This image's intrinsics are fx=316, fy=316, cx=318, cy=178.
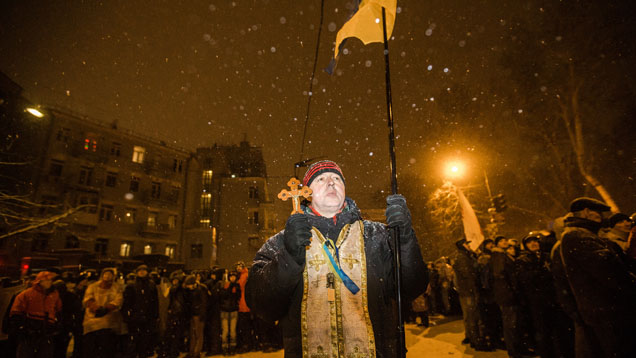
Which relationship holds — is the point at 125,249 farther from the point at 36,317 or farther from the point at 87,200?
the point at 36,317

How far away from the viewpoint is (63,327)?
7.38 m

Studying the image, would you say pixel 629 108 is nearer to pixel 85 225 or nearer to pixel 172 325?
pixel 172 325

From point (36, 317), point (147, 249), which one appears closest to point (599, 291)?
point (36, 317)

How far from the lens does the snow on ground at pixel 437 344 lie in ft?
24.7

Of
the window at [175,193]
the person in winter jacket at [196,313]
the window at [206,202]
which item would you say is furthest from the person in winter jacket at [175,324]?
the window at [206,202]

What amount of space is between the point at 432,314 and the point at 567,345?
8.53 m

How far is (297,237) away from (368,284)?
73cm

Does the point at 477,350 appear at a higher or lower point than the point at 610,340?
lower

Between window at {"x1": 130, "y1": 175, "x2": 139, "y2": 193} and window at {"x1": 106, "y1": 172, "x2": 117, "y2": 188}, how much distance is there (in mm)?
1443

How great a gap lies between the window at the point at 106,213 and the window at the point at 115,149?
17.5 ft

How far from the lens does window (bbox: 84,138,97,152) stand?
96.3 ft

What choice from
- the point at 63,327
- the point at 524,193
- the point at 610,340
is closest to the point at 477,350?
the point at 610,340

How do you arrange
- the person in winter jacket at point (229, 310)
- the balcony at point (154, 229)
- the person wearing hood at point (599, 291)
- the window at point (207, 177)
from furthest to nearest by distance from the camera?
1. the window at point (207, 177)
2. the balcony at point (154, 229)
3. the person in winter jacket at point (229, 310)
4. the person wearing hood at point (599, 291)

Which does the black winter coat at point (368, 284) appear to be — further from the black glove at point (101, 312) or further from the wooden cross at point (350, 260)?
the black glove at point (101, 312)
